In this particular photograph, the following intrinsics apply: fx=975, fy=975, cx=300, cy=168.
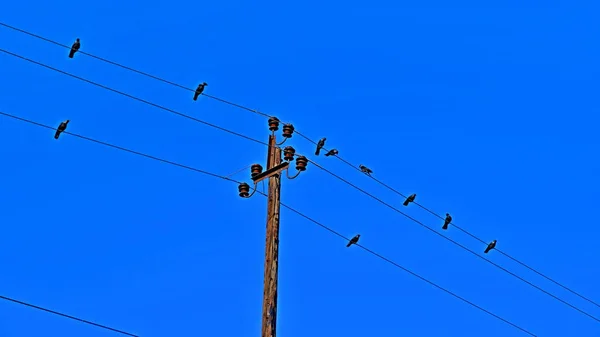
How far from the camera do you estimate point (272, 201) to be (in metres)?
12.7

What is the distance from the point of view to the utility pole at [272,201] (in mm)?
11500

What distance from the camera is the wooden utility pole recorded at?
37.5 ft

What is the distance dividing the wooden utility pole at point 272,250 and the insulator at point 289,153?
177 millimetres

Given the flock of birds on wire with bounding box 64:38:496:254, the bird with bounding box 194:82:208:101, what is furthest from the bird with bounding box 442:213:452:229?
the bird with bounding box 194:82:208:101

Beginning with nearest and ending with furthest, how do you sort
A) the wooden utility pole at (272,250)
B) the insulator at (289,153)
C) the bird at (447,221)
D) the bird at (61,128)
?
the wooden utility pole at (272,250)
the insulator at (289,153)
the bird at (61,128)
the bird at (447,221)

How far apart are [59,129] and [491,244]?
989 centimetres

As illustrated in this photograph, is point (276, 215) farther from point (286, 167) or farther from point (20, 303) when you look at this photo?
point (20, 303)

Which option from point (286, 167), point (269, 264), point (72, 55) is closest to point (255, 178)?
point (286, 167)

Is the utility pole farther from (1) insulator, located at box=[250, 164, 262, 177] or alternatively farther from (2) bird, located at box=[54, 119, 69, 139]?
(2) bird, located at box=[54, 119, 69, 139]

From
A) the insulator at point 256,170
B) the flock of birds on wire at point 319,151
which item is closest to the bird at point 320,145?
the flock of birds on wire at point 319,151

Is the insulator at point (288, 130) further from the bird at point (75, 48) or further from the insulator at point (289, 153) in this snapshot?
the bird at point (75, 48)

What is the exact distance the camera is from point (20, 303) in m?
11.8

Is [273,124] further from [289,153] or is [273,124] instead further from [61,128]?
[61,128]

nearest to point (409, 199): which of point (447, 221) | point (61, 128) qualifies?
point (447, 221)
